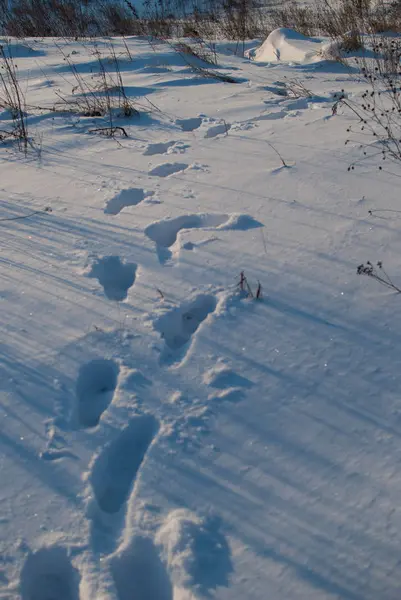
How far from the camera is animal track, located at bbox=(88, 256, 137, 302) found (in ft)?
6.69

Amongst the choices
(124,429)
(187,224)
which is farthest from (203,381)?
(187,224)

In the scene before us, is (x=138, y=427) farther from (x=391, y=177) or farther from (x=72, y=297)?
(x=391, y=177)

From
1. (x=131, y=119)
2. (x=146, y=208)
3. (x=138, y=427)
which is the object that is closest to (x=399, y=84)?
(x=131, y=119)

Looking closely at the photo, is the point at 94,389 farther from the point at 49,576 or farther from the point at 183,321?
the point at 49,576

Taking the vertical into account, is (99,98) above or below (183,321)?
above

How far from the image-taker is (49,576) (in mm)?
1200

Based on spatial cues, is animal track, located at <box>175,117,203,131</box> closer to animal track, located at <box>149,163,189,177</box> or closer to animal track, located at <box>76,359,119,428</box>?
animal track, located at <box>149,163,189,177</box>

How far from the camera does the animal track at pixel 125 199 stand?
2.54 metres

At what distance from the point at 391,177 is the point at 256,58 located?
4011 millimetres

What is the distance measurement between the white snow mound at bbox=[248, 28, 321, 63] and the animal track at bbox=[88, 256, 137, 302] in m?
3.81

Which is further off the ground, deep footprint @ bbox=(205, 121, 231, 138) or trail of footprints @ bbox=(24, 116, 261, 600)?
deep footprint @ bbox=(205, 121, 231, 138)

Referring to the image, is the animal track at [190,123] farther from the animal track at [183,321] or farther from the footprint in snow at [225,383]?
the footprint in snow at [225,383]

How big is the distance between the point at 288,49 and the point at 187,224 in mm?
3928

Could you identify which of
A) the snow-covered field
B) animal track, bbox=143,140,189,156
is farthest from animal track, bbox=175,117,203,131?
the snow-covered field
